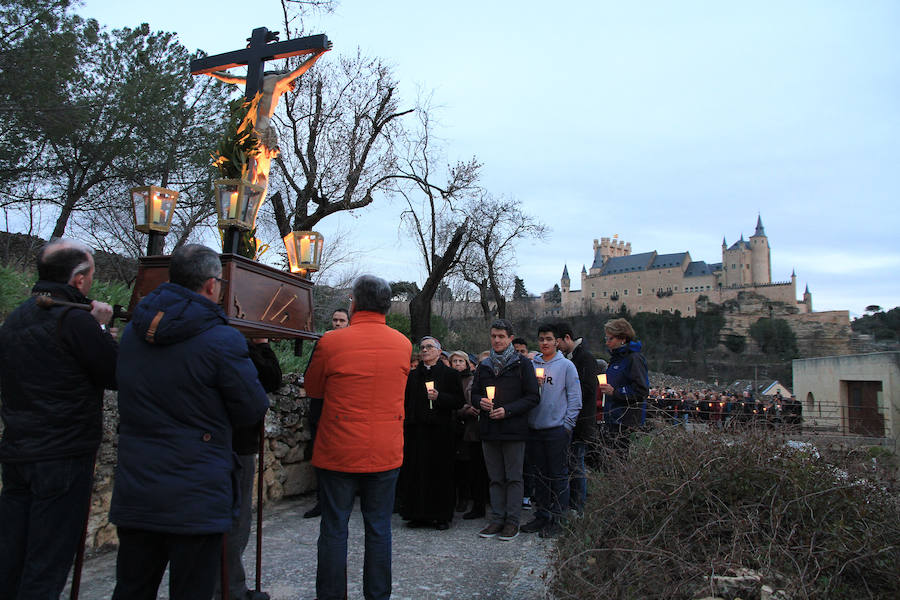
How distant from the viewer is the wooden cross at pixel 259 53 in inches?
185

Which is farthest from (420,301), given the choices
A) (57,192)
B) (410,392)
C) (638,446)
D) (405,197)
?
(638,446)

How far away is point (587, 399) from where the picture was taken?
5.99 m

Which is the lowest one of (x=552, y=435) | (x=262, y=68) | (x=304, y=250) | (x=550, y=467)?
(x=550, y=467)

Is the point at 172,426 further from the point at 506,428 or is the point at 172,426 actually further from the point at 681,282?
the point at 681,282

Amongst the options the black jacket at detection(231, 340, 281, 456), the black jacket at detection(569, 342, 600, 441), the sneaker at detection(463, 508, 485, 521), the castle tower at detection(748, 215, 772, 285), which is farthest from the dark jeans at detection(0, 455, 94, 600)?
the castle tower at detection(748, 215, 772, 285)

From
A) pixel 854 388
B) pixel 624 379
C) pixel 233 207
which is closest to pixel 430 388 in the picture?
pixel 624 379

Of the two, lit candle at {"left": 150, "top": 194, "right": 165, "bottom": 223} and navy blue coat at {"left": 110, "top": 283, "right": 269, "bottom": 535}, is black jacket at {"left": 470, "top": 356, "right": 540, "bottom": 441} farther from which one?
navy blue coat at {"left": 110, "top": 283, "right": 269, "bottom": 535}

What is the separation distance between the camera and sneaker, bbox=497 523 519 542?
17.2 ft

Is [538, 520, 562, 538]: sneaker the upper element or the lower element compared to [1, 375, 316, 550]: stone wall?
lower

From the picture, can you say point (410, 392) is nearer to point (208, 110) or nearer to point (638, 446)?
point (638, 446)

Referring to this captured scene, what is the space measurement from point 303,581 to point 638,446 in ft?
8.02

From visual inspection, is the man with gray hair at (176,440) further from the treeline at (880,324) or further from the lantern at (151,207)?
→ the treeline at (880,324)

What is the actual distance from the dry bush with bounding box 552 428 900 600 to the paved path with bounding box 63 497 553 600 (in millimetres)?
460

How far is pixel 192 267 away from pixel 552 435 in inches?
155
